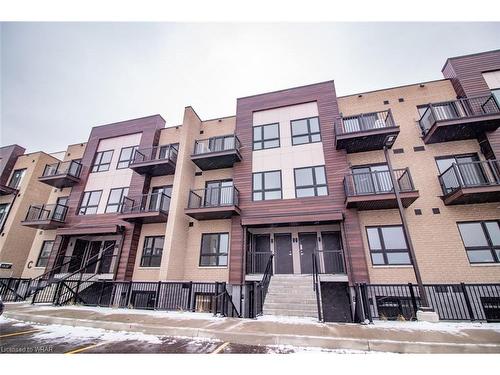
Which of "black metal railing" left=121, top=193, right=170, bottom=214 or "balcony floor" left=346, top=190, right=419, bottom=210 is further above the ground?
"black metal railing" left=121, top=193, right=170, bottom=214

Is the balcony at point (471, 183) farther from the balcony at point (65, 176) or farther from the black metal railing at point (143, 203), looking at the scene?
the balcony at point (65, 176)

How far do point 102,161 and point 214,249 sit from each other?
42.0ft

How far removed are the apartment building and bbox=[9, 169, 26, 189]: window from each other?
568 cm

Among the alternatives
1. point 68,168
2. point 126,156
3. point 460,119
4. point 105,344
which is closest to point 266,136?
point 460,119

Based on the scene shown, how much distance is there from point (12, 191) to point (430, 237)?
30759 mm

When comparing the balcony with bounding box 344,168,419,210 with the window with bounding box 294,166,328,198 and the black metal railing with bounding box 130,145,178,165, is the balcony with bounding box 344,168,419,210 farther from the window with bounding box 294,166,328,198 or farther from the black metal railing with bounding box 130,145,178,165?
the black metal railing with bounding box 130,145,178,165

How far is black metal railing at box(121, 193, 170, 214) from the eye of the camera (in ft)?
46.5

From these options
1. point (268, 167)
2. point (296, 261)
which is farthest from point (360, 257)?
point (268, 167)

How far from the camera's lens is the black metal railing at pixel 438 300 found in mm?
8133

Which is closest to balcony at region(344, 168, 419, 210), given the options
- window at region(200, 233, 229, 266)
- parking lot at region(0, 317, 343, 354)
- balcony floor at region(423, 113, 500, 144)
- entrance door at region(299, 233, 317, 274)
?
balcony floor at region(423, 113, 500, 144)

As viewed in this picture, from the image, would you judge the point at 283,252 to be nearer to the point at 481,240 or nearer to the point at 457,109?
the point at 481,240

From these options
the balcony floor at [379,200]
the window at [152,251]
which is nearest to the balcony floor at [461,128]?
the balcony floor at [379,200]

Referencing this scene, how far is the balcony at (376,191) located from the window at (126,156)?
15719mm

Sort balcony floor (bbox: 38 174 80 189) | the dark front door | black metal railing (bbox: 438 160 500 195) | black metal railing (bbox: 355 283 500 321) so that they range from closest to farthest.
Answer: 1. black metal railing (bbox: 355 283 500 321)
2. black metal railing (bbox: 438 160 500 195)
3. the dark front door
4. balcony floor (bbox: 38 174 80 189)
